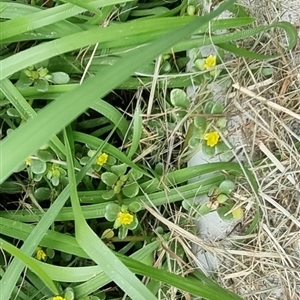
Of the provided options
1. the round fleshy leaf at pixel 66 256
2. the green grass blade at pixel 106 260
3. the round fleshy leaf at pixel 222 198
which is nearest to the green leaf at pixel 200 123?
the round fleshy leaf at pixel 222 198

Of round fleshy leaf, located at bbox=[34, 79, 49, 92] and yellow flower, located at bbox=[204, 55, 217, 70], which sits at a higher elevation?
round fleshy leaf, located at bbox=[34, 79, 49, 92]

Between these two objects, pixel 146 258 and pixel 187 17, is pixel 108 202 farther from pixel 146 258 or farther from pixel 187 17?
pixel 187 17

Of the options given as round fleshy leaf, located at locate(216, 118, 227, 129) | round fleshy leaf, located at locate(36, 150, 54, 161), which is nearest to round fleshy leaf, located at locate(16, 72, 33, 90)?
round fleshy leaf, located at locate(36, 150, 54, 161)

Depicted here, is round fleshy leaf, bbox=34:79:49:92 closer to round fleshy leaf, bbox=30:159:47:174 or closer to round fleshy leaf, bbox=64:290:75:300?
round fleshy leaf, bbox=30:159:47:174

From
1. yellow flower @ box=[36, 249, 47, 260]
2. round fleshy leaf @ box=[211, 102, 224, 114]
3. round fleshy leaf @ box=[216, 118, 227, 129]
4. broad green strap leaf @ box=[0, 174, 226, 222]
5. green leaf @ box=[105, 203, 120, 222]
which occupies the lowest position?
yellow flower @ box=[36, 249, 47, 260]

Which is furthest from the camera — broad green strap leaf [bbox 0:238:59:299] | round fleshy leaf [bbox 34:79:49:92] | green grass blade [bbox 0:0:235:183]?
round fleshy leaf [bbox 34:79:49:92]

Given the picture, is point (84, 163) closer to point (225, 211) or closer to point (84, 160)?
point (84, 160)

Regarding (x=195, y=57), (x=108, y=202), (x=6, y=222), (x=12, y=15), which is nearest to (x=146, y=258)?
(x=108, y=202)
